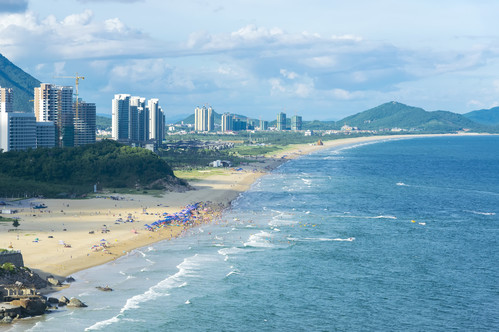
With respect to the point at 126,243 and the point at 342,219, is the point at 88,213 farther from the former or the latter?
the point at 342,219

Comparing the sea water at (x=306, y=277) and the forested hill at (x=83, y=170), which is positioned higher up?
the forested hill at (x=83, y=170)

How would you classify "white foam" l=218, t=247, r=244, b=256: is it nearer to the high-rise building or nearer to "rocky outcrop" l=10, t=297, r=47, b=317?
"rocky outcrop" l=10, t=297, r=47, b=317

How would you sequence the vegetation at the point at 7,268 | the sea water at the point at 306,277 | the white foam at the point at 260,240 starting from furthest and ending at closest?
1. the white foam at the point at 260,240
2. the vegetation at the point at 7,268
3. the sea water at the point at 306,277

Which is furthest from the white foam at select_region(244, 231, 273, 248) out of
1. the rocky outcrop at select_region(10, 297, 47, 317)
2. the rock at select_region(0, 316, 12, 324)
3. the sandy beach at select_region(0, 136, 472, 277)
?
the rock at select_region(0, 316, 12, 324)

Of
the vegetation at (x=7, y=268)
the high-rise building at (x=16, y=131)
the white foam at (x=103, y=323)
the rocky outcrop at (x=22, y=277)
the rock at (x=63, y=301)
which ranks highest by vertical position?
the high-rise building at (x=16, y=131)

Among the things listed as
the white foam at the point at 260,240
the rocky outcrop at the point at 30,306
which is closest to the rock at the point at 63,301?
the rocky outcrop at the point at 30,306

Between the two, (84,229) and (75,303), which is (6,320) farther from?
(84,229)

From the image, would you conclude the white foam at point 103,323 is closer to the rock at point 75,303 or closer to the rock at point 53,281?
the rock at point 75,303

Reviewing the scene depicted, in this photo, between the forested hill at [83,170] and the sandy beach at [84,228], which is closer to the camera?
the sandy beach at [84,228]

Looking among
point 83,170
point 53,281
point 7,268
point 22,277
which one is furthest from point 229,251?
point 83,170
